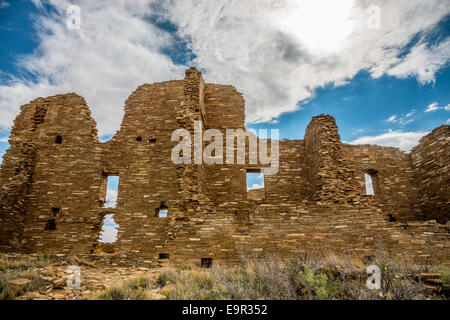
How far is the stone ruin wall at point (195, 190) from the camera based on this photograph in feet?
25.0

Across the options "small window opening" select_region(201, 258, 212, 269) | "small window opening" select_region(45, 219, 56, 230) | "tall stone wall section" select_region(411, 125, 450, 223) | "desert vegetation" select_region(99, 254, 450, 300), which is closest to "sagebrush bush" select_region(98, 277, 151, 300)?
"desert vegetation" select_region(99, 254, 450, 300)

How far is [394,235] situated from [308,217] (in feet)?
8.56

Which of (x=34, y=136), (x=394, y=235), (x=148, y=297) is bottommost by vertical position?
(x=148, y=297)

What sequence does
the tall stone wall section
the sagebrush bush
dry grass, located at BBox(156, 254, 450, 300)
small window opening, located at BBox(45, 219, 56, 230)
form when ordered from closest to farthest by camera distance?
dry grass, located at BBox(156, 254, 450, 300), the sagebrush bush, small window opening, located at BBox(45, 219, 56, 230), the tall stone wall section

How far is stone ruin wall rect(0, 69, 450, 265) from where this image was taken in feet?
25.0

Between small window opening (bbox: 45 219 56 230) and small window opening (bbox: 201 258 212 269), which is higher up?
small window opening (bbox: 45 219 56 230)

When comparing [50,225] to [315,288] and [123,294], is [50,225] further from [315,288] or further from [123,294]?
[315,288]

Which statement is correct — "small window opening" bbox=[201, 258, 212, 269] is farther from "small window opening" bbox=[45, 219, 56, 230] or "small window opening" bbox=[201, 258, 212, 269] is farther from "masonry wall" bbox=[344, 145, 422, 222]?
"masonry wall" bbox=[344, 145, 422, 222]

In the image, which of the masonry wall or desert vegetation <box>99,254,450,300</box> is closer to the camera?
desert vegetation <box>99,254,450,300</box>

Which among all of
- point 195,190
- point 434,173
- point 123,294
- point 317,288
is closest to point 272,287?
point 317,288

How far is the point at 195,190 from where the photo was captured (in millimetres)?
8805
